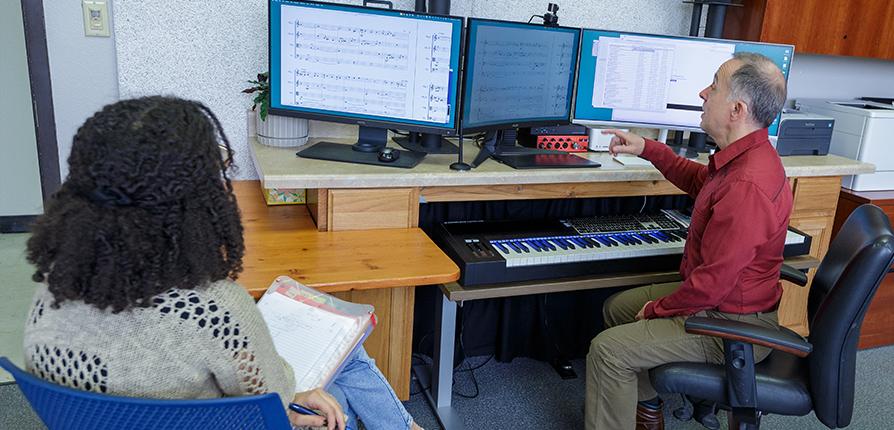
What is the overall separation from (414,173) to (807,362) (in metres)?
1.11

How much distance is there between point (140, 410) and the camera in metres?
0.89

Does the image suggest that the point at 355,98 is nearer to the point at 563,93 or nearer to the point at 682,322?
the point at 563,93

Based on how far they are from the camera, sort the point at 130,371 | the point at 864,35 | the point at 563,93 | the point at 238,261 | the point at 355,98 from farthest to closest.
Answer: the point at 864,35, the point at 563,93, the point at 355,98, the point at 238,261, the point at 130,371

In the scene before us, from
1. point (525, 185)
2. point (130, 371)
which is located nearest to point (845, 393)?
point (525, 185)

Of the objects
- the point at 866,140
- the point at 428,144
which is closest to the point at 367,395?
the point at 428,144

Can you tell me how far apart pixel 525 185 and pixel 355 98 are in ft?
1.89

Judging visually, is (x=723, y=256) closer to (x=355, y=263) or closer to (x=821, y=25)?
(x=355, y=263)

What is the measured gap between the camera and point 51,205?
993mm

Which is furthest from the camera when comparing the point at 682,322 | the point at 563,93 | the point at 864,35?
the point at 864,35

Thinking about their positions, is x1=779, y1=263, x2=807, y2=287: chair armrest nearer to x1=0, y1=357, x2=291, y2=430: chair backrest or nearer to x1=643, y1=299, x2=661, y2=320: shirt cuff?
x1=643, y1=299, x2=661, y2=320: shirt cuff

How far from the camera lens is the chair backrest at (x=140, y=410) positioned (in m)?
0.89

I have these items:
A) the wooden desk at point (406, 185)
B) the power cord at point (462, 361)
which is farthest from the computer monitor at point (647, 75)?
the power cord at point (462, 361)

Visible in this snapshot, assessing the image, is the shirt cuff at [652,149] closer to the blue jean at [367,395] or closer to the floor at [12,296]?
the blue jean at [367,395]

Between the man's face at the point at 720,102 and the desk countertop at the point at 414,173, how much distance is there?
16.1 inches
